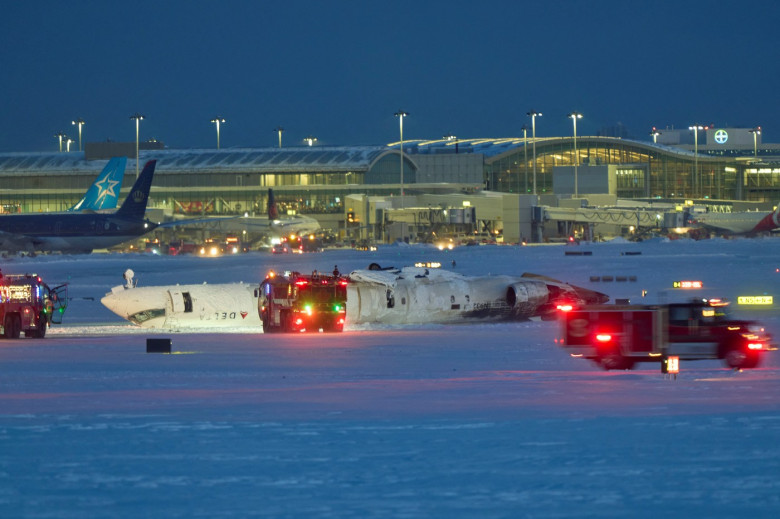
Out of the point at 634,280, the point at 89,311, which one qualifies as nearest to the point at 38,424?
the point at 89,311

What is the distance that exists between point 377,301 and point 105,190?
262ft

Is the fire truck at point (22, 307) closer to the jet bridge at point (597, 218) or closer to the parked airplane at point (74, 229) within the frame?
the parked airplane at point (74, 229)

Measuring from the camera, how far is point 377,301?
142ft

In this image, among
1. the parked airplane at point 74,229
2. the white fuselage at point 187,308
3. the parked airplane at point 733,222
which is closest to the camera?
the white fuselage at point 187,308

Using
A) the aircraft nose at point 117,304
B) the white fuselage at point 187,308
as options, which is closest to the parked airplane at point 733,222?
the white fuselage at point 187,308

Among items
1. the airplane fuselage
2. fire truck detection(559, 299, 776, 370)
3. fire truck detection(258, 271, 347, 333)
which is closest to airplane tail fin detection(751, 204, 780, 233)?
Answer: the airplane fuselage

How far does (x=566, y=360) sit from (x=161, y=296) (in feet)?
67.7

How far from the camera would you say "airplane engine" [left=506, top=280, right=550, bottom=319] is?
4512cm

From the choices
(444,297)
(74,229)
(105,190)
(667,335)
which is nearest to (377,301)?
(444,297)

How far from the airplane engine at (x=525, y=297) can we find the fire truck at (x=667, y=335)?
1922cm

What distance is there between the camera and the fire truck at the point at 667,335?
25.0 metres

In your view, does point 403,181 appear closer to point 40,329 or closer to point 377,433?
point 40,329

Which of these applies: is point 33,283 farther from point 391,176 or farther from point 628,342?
point 391,176

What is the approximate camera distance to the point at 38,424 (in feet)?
60.0
